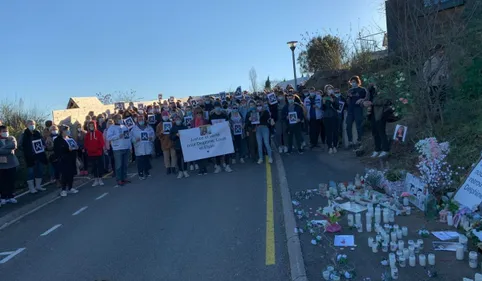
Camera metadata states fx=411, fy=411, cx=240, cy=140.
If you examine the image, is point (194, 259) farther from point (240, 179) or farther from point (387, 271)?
point (240, 179)

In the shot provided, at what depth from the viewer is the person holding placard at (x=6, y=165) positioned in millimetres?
10727

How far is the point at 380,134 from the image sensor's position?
1070cm

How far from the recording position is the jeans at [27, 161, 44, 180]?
12.1 meters

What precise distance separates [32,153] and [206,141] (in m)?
5.08

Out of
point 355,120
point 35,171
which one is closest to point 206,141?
point 355,120

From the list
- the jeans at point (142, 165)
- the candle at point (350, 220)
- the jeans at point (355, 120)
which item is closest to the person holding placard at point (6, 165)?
the jeans at point (142, 165)

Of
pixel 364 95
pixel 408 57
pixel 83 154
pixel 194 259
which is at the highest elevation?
pixel 408 57

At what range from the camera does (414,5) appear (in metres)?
10.3

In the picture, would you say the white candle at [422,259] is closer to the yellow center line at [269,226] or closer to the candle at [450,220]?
the candle at [450,220]

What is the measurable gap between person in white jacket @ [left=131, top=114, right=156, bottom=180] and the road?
1841 millimetres

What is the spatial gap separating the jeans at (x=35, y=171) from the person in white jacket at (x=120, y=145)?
2.34 m

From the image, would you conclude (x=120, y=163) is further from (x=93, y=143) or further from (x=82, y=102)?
(x=82, y=102)

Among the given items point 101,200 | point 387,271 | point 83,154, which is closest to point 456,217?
point 387,271

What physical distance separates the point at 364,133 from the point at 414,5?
5.17m
